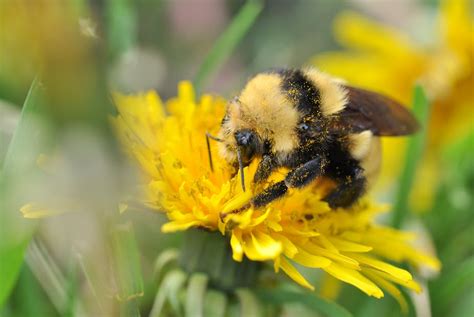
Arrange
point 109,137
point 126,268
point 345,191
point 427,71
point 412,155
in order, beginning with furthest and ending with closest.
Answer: point 427,71, point 412,155, point 345,191, point 126,268, point 109,137

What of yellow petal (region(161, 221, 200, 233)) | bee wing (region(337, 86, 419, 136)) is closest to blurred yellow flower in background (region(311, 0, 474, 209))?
bee wing (region(337, 86, 419, 136))

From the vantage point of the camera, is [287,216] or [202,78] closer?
[287,216]

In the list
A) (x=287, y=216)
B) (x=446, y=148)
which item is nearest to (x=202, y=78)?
(x=287, y=216)

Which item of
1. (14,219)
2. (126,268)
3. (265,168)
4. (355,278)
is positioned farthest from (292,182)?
(14,219)

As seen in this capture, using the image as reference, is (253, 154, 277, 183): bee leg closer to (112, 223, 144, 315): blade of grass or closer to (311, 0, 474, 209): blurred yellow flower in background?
(112, 223, 144, 315): blade of grass

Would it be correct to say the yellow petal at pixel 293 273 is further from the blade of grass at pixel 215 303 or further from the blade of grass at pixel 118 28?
the blade of grass at pixel 118 28

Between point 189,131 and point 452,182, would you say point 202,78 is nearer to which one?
point 189,131

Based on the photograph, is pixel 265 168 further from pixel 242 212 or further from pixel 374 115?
pixel 374 115
